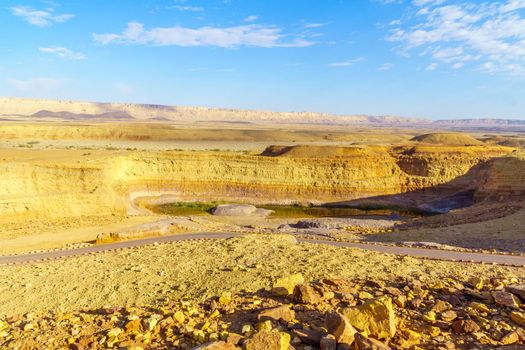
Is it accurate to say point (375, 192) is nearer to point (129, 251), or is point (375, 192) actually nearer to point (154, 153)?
point (154, 153)

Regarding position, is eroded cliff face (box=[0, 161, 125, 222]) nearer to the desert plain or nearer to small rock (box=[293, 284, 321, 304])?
the desert plain

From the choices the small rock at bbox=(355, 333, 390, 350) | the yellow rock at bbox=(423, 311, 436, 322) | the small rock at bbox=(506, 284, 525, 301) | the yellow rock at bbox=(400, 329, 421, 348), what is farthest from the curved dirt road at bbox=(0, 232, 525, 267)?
the small rock at bbox=(355, 333, 390, 350)

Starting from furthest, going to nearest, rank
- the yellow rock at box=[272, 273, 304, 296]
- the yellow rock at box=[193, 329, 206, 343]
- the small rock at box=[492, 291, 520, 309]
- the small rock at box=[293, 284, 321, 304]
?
the yellow rock at box=[272, 273, 304, 296] → the small rock at box=[293, 284, 321, 304] → the small rock at box=[492, 291, 520, 309] → the yellow rock at box=[193, 329, 206, 343]

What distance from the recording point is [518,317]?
8828mm

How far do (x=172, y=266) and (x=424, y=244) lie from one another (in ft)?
50.3

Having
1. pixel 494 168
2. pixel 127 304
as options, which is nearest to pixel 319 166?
pixel 494 168

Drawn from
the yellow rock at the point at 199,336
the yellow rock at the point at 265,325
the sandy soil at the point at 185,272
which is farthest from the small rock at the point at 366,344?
the sandy soil at the point at 185,272

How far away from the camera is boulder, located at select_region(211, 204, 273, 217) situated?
4309 centimetres

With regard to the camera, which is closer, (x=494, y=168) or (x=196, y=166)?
(x=494, y=168)

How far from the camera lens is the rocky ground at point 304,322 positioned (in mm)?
7738

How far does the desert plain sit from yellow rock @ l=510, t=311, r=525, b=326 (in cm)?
6

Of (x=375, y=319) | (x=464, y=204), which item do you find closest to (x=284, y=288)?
(x=375, y=319)

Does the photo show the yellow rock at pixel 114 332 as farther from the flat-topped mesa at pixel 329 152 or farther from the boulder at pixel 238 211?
the flat-topped mesa at pixel 329 152

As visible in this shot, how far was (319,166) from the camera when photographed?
170 ft
